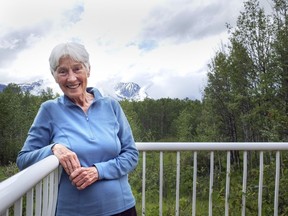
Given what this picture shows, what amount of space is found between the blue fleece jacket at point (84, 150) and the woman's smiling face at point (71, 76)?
0.15 ft

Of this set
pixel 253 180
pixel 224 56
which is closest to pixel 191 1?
pixel 224 56

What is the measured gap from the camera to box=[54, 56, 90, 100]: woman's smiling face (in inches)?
55.1

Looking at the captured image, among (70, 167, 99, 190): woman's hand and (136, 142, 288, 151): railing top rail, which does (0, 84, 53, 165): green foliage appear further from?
(70, 167, 99, 190): woman's hand

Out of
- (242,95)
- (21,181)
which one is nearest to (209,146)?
(21,181)

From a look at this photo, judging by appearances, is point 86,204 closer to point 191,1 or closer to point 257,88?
point 257,88

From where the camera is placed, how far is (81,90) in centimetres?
A: 145

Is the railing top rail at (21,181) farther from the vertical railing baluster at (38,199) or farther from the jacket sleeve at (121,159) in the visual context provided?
the jacket sleeve at (121,159)

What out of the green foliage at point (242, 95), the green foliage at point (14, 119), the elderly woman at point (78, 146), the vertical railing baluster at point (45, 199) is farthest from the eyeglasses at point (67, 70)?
the green foliage at point (14, 119)

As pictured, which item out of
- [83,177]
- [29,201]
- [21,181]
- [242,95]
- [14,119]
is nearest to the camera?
[21,181]

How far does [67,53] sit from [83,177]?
0.43 meters

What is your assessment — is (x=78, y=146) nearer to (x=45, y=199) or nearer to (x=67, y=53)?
(x=45, y=199)

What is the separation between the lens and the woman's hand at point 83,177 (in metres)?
1.34

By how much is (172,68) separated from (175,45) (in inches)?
818

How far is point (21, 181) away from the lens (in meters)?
0.92
